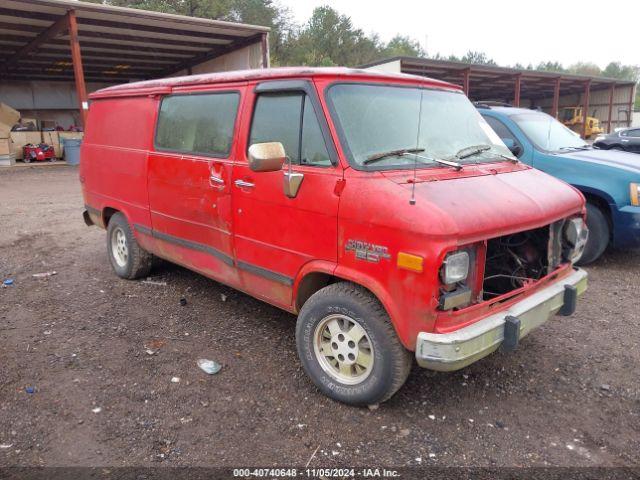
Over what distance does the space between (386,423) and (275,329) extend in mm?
1529

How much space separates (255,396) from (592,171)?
4676 mm

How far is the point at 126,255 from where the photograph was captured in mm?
5387

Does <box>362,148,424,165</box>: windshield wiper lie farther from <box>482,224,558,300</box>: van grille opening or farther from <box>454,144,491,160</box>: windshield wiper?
Answer: <box>482,224,558,300</box>: van grille opening

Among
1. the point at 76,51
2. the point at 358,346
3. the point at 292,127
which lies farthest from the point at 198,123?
the point at 76,51

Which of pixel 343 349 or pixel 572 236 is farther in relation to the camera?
pixel 572 236

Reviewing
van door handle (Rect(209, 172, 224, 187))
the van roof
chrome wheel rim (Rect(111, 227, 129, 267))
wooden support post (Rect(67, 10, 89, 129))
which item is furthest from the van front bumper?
wooden support post (Rect(67, 10, 89, 129))

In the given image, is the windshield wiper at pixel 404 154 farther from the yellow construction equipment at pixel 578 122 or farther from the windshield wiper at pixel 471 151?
the yellow construction equipment at pixel 578 122

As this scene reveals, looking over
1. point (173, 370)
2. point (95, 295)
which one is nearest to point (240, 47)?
point (95, 295)

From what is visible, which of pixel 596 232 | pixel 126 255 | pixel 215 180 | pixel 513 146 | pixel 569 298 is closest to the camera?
pixel 569 298

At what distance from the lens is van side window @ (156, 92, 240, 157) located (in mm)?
3791

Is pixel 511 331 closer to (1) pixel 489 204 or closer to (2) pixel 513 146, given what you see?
(1) pixel 489 204

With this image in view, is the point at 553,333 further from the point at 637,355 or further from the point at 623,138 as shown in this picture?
the point at 623,138

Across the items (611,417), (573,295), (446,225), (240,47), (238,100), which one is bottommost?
(611,417)

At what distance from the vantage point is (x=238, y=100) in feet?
12.1
